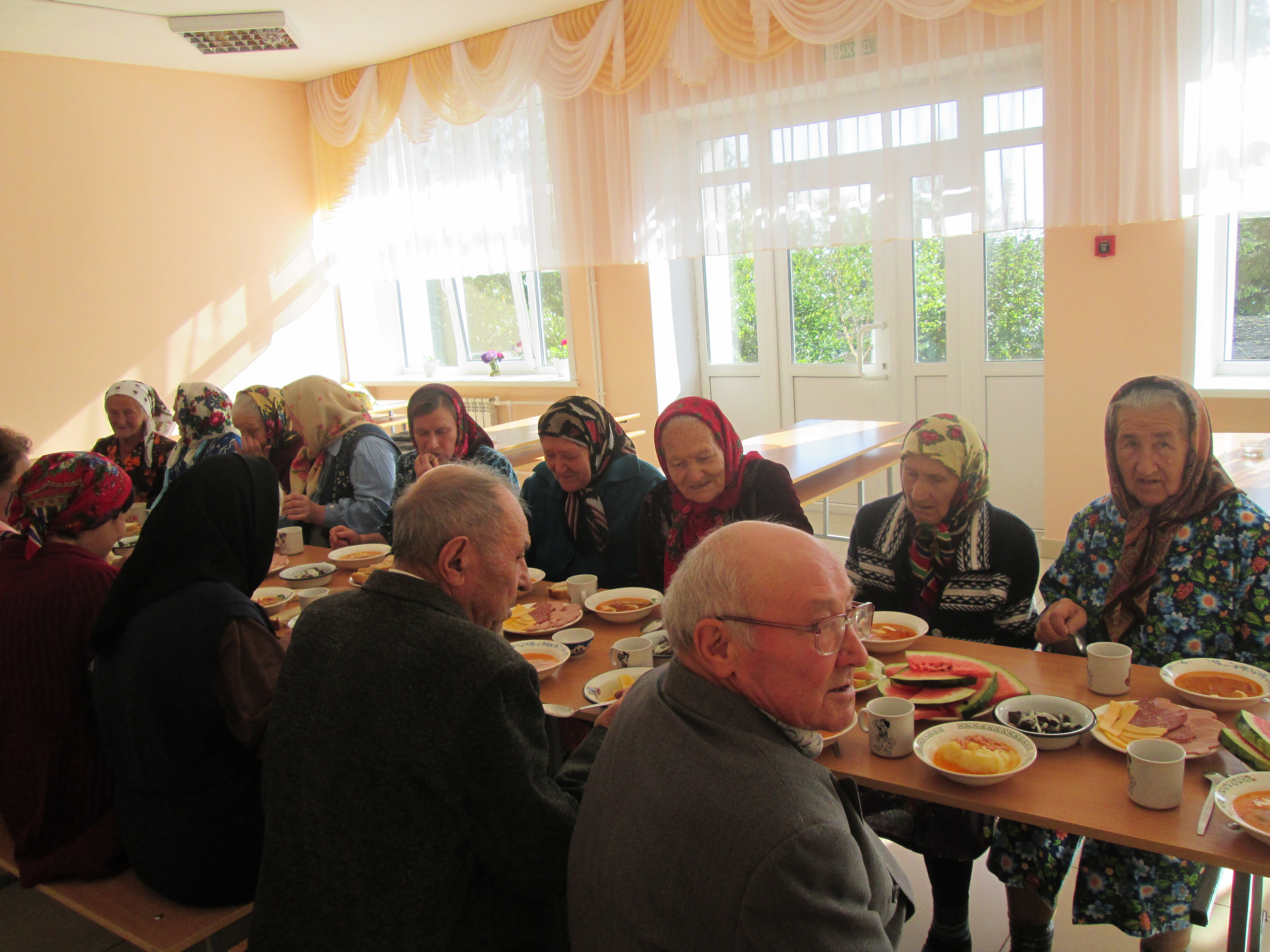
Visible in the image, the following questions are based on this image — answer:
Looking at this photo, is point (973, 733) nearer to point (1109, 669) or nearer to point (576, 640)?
point (1109, 669)

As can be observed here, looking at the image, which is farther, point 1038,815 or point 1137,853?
point 1137,853

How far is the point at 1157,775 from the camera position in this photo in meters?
1.33

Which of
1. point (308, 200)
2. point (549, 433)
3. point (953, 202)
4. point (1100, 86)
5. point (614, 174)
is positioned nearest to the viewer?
point (549, 433)

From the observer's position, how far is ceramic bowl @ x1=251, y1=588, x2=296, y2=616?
2.71 meters

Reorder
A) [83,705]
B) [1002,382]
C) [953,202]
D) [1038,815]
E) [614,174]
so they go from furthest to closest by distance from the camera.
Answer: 1. [614,174]
2. [1002,382]
3. [953,202]
4. [83,705]
5. [1038,815]

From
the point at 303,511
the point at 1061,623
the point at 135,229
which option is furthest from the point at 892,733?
the point at 135,229

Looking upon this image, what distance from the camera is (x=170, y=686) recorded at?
173 centimetres

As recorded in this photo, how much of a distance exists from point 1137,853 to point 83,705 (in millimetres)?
2197

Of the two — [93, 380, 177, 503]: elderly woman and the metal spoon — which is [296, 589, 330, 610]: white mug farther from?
[93, 380, 177, 503]: elderly woman

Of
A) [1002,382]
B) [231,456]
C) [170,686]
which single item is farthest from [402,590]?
[1002,382]

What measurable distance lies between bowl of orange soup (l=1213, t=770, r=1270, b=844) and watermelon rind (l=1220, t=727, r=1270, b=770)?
0.03m

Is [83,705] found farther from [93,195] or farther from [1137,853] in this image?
[93,195]

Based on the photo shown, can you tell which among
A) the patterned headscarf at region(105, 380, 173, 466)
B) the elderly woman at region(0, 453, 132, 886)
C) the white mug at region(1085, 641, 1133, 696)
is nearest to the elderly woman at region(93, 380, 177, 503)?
the patterned headscarf at region(105, 380, 173, 466)

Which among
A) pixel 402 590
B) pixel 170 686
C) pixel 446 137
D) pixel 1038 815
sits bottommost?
pixel 1038 815
